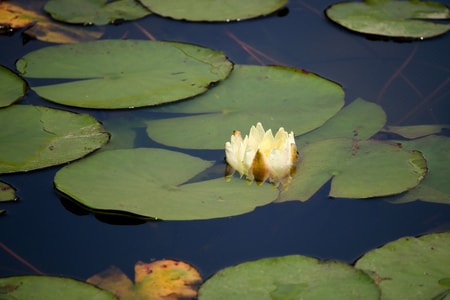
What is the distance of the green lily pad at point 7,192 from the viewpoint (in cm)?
308

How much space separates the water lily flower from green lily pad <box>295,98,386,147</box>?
0.77 feet

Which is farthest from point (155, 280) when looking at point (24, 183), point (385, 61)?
point (385, 61)

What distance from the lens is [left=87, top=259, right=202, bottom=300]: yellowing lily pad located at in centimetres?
260

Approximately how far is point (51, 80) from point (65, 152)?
78 cm

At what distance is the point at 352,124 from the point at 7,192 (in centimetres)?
162

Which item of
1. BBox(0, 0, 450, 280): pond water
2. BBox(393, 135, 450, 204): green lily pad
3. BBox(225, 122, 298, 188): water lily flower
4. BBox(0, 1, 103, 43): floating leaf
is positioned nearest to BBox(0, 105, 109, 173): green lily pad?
BBox(0, 0, 450, 280): pond water

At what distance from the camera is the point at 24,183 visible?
126 inches

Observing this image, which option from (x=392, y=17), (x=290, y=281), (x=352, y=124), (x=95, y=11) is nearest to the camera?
(x=290, y=281)

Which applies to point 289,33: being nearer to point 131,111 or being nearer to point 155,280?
point 131,111

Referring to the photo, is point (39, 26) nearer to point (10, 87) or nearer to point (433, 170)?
point (10, 87)

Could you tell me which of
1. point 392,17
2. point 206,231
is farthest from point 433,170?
point 392,17

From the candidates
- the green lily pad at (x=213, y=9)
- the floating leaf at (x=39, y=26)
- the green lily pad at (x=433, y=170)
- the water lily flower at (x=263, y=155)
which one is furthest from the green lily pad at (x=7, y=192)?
the green lily pad at (x=213, y=9)

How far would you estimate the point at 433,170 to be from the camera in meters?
3.20

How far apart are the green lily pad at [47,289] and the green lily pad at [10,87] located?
127 centimetres
